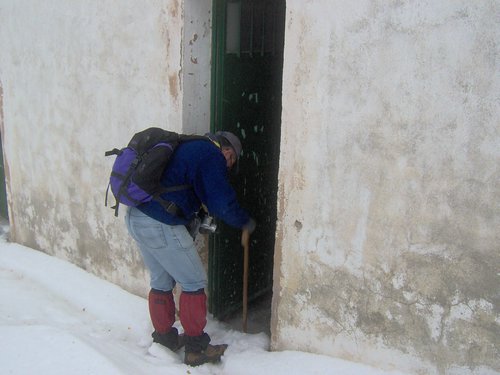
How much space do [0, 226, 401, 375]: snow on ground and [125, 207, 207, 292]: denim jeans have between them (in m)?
0.58

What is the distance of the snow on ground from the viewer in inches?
117

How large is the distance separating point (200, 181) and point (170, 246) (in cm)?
45

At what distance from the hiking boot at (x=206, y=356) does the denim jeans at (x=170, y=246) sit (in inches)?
17.6

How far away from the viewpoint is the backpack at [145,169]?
2.92 m

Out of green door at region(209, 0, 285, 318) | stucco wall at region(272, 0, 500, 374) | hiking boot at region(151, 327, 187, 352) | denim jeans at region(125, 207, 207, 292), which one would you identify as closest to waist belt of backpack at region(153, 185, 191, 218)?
denim jeans at region(125, 207, 207, 292)

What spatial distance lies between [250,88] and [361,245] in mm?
1712

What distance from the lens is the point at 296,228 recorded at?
10.0 ft

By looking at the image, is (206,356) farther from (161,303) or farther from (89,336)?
(89,336)

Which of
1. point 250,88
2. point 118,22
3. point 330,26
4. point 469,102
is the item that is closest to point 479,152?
point 469,102

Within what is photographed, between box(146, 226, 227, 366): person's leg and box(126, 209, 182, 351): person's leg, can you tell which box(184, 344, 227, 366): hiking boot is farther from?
box(126, 209, 182, 351): person's leg

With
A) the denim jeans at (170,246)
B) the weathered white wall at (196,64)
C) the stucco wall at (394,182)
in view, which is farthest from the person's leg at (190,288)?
the weathered white wall at (196,64)

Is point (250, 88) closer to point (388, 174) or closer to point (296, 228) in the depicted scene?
point (296, 228)

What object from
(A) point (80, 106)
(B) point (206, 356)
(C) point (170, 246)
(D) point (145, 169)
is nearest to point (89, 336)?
(B) point (206, 356)

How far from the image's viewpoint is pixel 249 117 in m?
4.02
